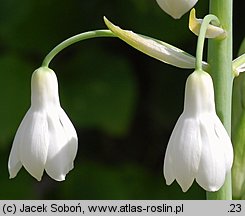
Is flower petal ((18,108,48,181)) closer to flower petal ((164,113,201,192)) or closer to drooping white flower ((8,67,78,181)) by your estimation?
drooping white flower ((8,67,78,181))

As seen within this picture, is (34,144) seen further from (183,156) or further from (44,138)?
(183,156)

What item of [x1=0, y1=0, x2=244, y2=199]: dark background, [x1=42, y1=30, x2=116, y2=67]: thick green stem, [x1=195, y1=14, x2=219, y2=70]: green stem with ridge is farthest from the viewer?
[x1=0, y1=0, x2=244, y2=199]: dark background

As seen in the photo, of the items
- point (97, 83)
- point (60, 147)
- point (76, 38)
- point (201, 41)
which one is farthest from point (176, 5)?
point (97, 83)

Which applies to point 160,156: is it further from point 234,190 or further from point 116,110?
point 234,190

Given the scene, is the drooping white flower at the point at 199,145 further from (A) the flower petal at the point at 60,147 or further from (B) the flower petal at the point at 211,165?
(A) the flower petal at the point at 60,147

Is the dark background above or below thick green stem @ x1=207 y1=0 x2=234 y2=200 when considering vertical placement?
above

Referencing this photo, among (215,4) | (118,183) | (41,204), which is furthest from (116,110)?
(215,4)

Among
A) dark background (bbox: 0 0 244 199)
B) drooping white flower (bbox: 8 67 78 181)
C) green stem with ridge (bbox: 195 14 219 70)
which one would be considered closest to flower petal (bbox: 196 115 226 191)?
green stem with ridge (bbox: 195 14 219 70)
